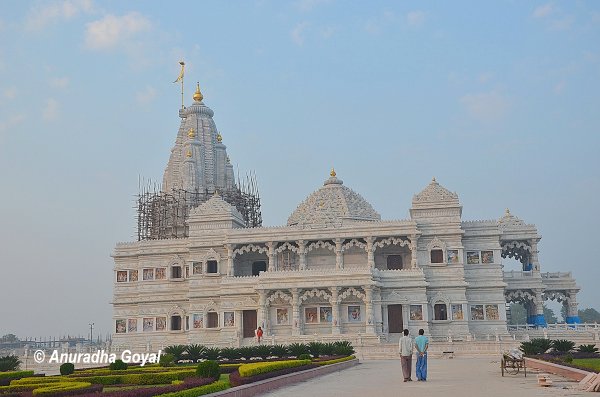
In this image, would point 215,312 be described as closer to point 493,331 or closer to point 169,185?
point 169,185

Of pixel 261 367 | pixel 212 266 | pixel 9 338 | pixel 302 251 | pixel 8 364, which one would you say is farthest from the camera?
pixel 9 338

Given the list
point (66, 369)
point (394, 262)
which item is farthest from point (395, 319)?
point (66, 369)

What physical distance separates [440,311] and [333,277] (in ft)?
28.1

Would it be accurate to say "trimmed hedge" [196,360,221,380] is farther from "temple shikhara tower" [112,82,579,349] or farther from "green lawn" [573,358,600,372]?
"temple shikhara tower" [112,82,579,349]

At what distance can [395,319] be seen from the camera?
4509 cm

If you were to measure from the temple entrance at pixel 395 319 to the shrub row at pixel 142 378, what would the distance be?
93.9ft

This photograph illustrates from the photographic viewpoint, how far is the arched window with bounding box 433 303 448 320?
4578 cm

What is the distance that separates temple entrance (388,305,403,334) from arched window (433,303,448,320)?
2653mm

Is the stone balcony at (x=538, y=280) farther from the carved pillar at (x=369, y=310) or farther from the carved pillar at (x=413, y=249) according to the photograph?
the carved pillar at (x=369, y=310)

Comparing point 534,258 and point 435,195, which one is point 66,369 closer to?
point 435,195

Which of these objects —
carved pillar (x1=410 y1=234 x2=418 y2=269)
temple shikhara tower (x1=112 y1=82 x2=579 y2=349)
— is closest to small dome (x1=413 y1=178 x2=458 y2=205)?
temple shikhara tower (x1=112 y1=82 x2=579 y2=349)

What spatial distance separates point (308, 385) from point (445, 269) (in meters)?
30.8

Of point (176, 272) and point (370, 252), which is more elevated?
point (370, 252)

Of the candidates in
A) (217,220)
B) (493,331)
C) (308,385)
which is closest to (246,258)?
(217,220)
